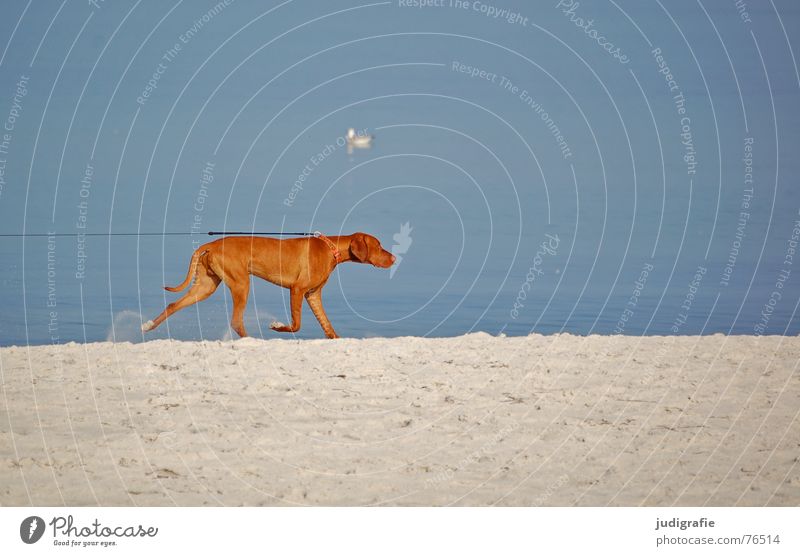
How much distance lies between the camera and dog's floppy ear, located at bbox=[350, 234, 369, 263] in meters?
17.7

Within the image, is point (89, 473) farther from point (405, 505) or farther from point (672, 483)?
point (672, 483)

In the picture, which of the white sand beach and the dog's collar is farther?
the dog's collar

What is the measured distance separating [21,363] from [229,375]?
3499 millimetres

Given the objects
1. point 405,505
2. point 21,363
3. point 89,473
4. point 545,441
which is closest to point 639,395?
point 545,441

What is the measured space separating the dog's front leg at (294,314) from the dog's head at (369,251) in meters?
1.13

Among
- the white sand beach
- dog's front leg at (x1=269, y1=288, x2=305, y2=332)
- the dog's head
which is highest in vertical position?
the dog's head

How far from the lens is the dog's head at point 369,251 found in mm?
17688

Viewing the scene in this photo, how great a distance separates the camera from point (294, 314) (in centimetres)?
1722

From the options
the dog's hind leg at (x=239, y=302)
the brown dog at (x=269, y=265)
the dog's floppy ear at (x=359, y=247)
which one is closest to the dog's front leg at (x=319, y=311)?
the brown dog at (x=269, y=265)

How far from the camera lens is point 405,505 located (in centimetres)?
923

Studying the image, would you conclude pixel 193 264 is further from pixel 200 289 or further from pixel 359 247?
pixel 359 247

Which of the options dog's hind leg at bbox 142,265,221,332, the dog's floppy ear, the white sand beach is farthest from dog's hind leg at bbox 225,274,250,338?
the dog's floppy ear

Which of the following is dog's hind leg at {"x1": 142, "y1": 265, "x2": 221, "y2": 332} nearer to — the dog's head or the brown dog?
the brown dog

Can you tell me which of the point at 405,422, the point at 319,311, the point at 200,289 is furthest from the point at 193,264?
the point at 405,422
